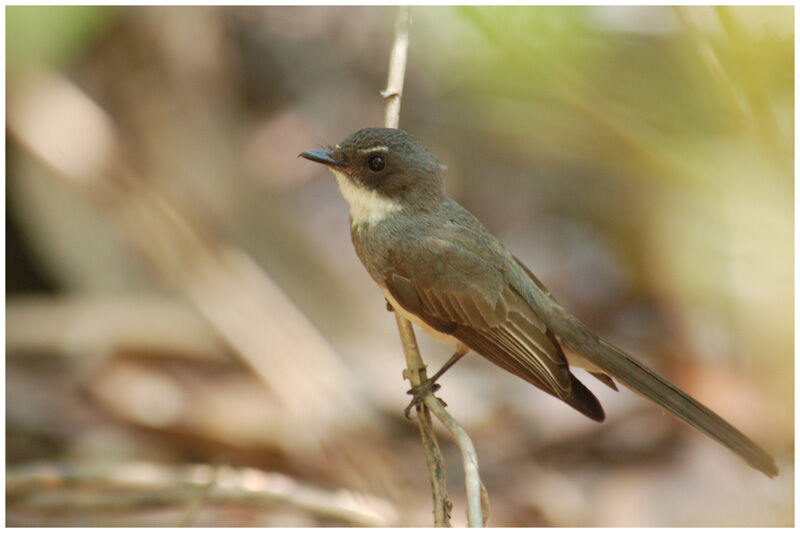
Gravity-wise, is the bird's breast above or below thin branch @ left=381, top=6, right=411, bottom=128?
below

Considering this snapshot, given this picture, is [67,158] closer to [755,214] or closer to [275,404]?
[275,404]

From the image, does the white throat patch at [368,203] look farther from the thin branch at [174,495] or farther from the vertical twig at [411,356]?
the thin branch at [174,495]

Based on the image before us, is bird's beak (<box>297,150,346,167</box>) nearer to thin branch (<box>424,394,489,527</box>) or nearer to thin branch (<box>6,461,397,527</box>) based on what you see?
thin branch (<box>424,394,489,527</box>)

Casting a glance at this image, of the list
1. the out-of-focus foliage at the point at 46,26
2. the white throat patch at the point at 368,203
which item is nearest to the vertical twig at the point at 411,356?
the white throat patch at the point at 368,203

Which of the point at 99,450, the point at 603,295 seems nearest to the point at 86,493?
the point at 99,450

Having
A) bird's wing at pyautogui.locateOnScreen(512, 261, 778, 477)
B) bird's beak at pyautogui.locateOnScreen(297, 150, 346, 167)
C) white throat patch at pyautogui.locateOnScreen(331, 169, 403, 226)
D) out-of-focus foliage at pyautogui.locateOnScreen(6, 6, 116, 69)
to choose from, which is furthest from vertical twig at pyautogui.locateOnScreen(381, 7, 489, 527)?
out-of-focus foliage at pyautogui.locateOnScreen(6, 6, 116, 69)

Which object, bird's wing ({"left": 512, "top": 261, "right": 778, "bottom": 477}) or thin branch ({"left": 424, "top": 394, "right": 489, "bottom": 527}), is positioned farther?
bird's wing ({"left": 512, "top": 261, "right": 778, "bottom": 477})
